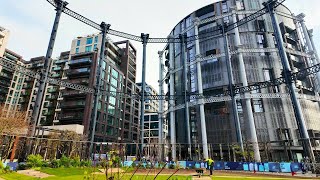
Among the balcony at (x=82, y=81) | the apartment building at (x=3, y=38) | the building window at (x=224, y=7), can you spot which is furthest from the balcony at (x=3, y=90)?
the building window at (x=224, y=7)

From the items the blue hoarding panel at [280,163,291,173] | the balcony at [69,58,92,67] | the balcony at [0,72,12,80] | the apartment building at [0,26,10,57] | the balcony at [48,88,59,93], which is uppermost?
the apartment building at [0,26,10,57]

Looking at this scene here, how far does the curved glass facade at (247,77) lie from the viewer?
36344mm

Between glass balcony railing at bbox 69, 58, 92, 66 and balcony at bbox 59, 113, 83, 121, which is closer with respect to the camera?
balcony at bbox 59, 113, 83, 121

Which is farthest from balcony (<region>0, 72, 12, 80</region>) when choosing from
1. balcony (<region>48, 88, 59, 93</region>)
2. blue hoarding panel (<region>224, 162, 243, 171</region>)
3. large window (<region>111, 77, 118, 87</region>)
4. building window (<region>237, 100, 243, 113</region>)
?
blue hoarding panel (<region>224, 162, 243, 171</region>)

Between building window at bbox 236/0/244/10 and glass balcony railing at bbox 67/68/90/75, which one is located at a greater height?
building window at bbox 236/0/244/10

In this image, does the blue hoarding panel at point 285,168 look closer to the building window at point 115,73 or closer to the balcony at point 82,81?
the balcony at point 82,81

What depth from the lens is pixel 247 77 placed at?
40.2 meters

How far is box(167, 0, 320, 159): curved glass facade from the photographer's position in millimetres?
36344

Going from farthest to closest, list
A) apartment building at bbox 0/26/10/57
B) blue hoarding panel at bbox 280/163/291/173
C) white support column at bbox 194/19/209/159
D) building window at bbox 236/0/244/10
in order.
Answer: apartment building at bbox 0/26/10/57, building window at bbox 236/0/244/10, white support column at bbox 194/19/209/159, blue hoarding panel at bbox 280/163/291/173

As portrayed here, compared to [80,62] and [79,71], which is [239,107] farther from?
[80,62]

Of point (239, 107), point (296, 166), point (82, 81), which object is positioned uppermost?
point (82, 81)

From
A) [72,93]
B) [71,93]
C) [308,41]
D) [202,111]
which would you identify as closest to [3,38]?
[71,93]

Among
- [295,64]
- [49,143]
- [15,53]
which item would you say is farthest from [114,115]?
[295,64]

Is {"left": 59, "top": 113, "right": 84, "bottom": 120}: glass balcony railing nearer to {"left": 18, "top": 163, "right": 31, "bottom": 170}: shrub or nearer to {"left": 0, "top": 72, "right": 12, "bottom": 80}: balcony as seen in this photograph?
{"left": 0, "top": 72, "right": 12, "bottom": 80}: balcony
